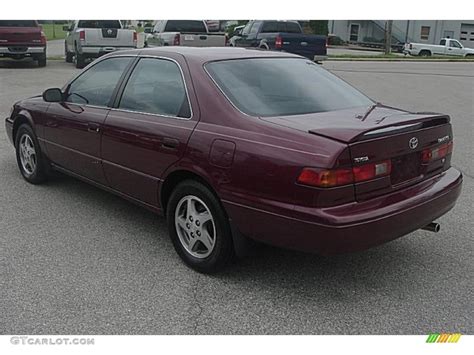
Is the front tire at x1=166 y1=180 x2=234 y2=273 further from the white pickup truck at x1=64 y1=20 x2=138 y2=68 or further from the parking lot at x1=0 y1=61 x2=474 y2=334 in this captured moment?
the white pickup truck at x1=64 y1=20 x2=138 y2=68

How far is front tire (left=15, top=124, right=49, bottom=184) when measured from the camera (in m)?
5.63

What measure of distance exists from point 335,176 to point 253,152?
540mm

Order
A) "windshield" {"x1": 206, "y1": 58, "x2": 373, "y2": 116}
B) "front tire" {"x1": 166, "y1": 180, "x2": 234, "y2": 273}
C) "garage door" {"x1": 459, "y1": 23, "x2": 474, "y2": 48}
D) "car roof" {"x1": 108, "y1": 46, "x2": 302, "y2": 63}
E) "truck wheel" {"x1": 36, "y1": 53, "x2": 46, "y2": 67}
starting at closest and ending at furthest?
"front tire" {"x1": 166, "y1": 180, "x2": 234, "y2": 273}, "windshield" {"x1": 206, "y1": 58, "x2": 373, "y2": 116}, "car roof" {"x1": 108, "y1": 46, "x2": 302, "y2": 63}, "truck wheel" {"x1": 36, "y1": 53, "x2": 46, "y2": 67}, "garage door" {"x1": 459, "y1": 23, "x2": 474, "y2": 48}

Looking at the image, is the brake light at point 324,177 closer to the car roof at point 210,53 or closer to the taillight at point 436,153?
the taillight at point 436,153

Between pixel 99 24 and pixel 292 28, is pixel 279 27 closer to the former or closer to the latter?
pixel 292 28

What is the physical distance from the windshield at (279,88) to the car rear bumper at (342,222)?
2.51 ft

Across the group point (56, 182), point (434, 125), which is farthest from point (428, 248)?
point (56, 182)

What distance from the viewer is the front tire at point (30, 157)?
5633 millimetres

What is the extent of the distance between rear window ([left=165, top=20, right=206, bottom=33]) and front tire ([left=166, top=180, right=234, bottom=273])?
15.3 metres

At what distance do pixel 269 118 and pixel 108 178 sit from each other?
1752mm

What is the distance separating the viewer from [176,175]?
3.83m

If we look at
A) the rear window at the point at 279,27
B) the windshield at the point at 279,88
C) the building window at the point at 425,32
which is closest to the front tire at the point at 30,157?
the windshield at the point at 279,88

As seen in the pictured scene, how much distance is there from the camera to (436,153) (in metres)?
3.68

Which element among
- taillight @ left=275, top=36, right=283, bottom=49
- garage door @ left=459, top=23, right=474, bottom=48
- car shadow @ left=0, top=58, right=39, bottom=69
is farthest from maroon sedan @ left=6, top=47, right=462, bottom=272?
garage door @ left=459, top=23, right=474, bottom=48
